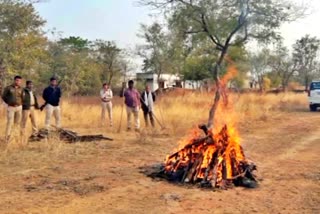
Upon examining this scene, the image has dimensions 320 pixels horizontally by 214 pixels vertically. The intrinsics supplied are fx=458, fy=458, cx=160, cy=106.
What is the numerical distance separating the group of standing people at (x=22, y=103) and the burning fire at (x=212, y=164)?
4559 mm

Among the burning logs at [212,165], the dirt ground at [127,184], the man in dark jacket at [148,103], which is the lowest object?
the dirt ground at [127,184]

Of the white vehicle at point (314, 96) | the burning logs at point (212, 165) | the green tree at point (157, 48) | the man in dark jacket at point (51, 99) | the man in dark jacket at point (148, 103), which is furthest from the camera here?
the green tree at point (157, 48)

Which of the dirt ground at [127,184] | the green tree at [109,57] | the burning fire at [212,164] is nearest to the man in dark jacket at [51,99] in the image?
the dirt ground at [127,184]

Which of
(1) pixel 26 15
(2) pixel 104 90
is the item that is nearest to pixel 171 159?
(2) pixel 104 90

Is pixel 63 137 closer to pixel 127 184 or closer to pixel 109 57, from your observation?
pixel 127 184

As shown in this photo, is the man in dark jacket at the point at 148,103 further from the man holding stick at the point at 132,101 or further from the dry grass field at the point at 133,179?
the dry grass field at the point at 133,179

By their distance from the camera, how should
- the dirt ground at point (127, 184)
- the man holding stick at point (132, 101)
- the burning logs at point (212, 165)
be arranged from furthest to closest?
1. the man holding stick at point (132, 101)
2. the burning logs at point (212, 165)
3. the dirt ground at point (127, 184)

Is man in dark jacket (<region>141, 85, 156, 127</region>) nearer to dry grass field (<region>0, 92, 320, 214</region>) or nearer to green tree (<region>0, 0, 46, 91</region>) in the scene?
dry grass field (<region>0, 92, 320, 214</region>)

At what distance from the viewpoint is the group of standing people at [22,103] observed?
11.8 meters

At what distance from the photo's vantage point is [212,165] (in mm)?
7777

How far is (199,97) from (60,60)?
57.5ft

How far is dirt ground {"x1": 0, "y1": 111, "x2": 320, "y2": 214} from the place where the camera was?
20.9 ft

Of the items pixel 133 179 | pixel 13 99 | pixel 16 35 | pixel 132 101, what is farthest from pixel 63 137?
pixel 16 35

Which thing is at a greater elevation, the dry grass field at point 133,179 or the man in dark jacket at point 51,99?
the man in dark jacket at point 51,99
